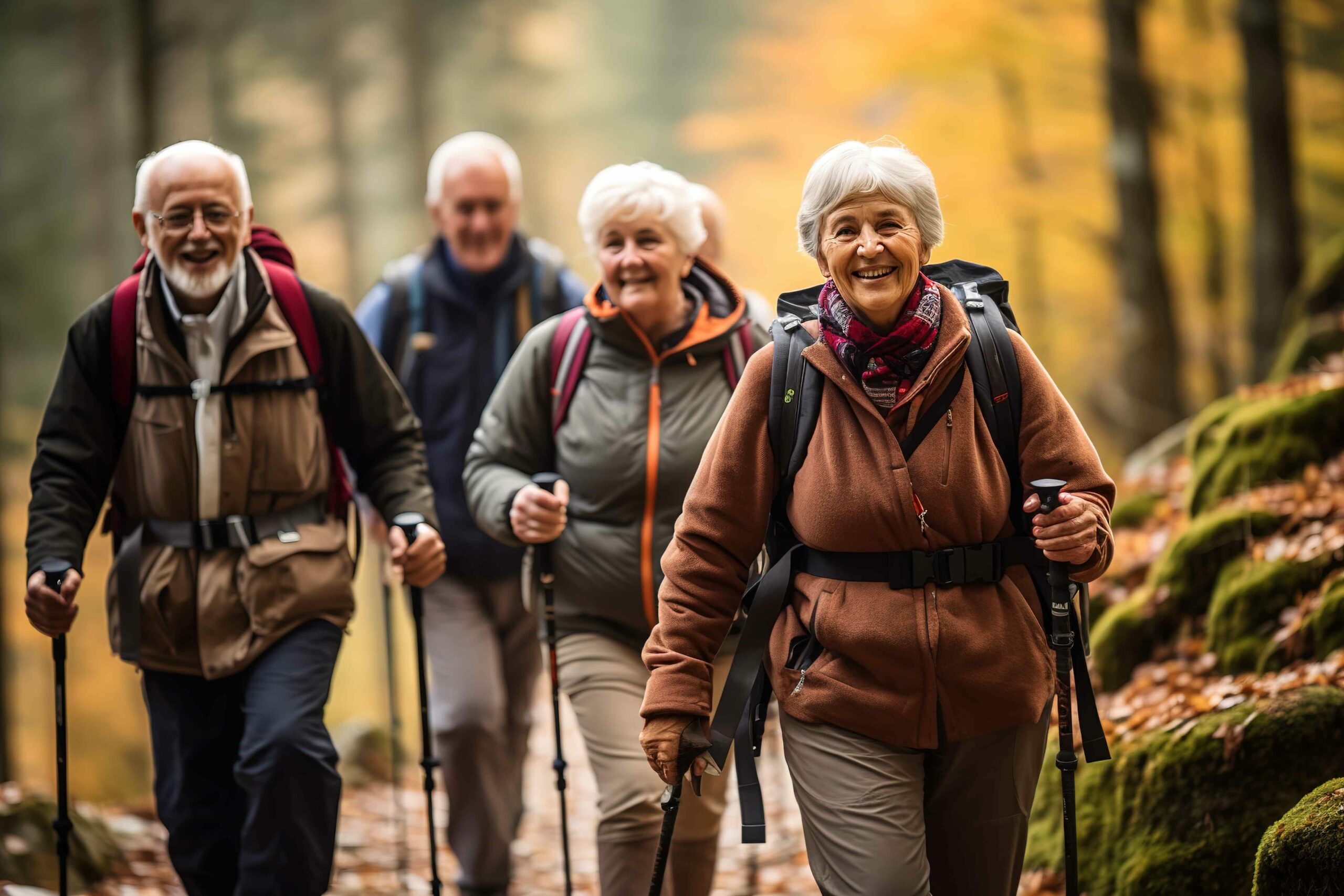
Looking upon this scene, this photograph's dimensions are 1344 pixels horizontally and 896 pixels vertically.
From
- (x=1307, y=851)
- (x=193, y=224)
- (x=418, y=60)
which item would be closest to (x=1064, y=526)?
(x=1307, y=851)

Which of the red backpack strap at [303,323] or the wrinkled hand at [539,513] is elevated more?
the red backpack strap at [303,323]

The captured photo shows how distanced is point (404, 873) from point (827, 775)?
3679mm

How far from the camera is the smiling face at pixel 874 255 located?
121 inches

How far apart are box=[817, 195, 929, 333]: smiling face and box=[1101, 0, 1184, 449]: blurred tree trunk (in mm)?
8937

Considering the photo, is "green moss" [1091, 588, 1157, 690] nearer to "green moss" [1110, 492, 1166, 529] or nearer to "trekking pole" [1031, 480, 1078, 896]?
"green moss" [1110, 492, 1166, 529]

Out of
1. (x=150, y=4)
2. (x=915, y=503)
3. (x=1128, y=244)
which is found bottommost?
(x=915, y=503)

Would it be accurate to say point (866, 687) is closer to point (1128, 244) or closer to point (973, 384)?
point (973, 384)

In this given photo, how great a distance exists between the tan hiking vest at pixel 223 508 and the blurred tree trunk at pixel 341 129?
495 inches

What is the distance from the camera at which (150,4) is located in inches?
562

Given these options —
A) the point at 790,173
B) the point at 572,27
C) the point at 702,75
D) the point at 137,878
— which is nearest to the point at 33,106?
the point at 572,27

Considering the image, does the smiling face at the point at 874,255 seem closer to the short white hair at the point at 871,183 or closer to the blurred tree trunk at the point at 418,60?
the short white hair at the point at 871,183

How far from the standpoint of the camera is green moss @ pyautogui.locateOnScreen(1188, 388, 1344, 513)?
596 centimetres

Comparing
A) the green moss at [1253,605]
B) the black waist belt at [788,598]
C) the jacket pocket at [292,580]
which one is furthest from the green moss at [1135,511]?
the jacket pocket at [292,580]

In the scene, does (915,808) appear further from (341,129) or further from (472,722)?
(341,129)
